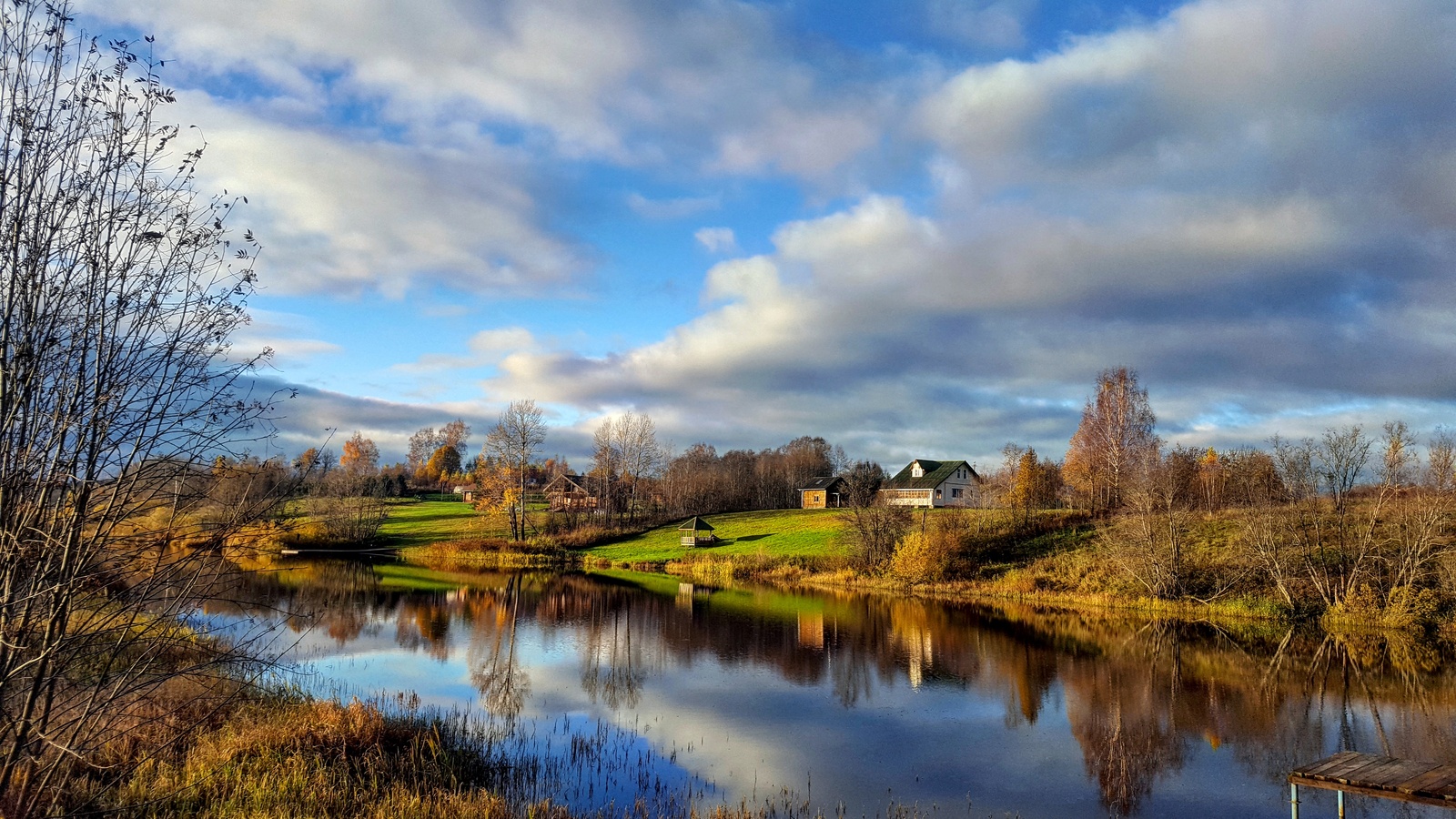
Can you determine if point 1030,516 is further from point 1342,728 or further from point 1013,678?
point 1342,728

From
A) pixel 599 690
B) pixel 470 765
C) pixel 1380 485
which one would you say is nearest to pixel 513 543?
pixel 599 690

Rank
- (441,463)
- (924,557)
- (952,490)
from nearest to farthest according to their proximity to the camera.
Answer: (924,557), (952,490), (441,463)

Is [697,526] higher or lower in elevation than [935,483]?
lower

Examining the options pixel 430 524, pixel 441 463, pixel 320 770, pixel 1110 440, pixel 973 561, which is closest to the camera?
pixel 320 770

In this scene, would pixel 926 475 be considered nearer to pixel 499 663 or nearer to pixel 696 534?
pixel 696 534

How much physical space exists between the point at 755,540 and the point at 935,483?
92.5 ft

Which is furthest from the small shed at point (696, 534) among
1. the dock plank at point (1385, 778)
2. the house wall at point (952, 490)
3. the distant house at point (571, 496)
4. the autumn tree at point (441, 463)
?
the autumn tree at point (441, 463)

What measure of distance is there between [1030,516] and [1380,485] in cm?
1785

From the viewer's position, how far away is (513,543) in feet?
196

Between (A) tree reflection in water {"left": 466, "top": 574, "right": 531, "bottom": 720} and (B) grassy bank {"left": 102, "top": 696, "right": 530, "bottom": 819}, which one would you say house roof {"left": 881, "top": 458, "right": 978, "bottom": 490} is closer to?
(A) tree reflection in water {"left": 466, "top": 574, "right": 531, "bottom": 720}

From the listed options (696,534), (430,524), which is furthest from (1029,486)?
(430,524)

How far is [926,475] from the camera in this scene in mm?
83250

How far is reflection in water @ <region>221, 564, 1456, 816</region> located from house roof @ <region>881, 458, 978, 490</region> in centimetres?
4492

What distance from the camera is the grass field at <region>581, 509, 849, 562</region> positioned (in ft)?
173
